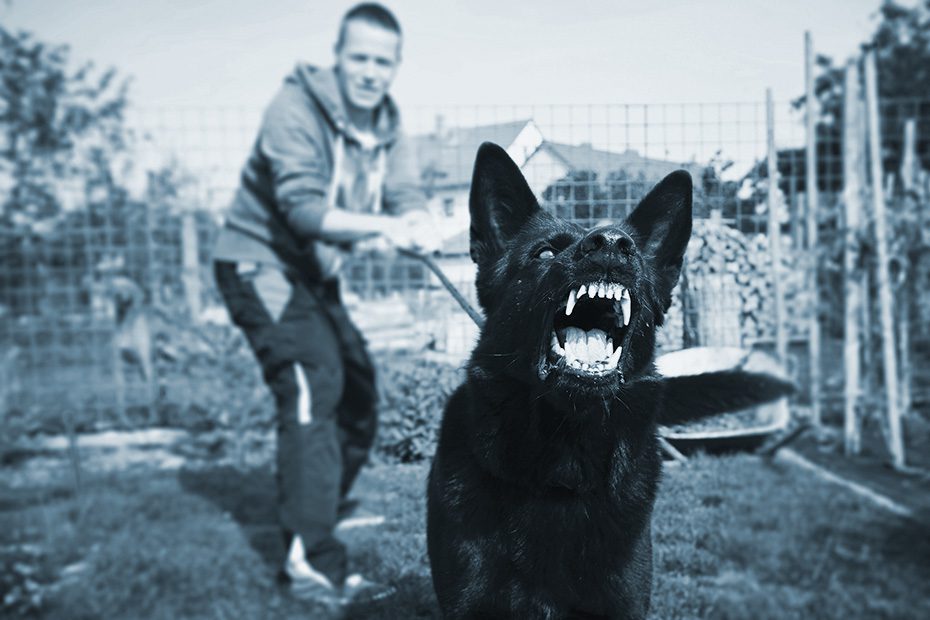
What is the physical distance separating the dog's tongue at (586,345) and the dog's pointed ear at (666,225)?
176mm

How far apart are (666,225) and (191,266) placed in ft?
17.2

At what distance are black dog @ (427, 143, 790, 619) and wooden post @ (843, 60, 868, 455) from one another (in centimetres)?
413

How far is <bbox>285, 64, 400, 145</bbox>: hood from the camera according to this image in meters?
3.17

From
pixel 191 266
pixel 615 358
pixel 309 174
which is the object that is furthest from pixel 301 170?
pixel 191 266

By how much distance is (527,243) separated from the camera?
59.9 inches

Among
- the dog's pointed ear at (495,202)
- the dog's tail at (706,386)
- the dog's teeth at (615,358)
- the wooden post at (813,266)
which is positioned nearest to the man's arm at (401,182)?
the dog's tail at (706,386)

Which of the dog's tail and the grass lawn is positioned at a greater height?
the dog's tail

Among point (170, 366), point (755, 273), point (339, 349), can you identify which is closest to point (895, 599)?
point (755, 273)

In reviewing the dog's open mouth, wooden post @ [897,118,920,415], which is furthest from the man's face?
wooden post @ [897,118,920,415]

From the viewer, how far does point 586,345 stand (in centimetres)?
141

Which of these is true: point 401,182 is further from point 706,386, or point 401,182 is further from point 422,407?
point 706,386

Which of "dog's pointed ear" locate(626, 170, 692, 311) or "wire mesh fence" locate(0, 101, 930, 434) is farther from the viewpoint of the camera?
"wire mesh fence" locate(0, 101, 930, 434)

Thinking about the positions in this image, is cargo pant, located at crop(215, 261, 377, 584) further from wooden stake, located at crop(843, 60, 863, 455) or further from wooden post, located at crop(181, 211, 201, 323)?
wooden stake, located at crop(843, 60, 863, 455)

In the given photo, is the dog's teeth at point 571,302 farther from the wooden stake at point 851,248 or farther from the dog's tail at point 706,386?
the wooden stake at point 851,248
